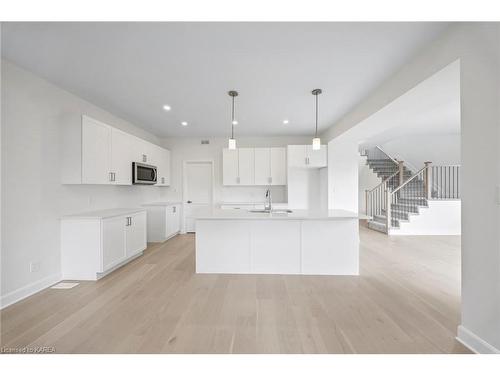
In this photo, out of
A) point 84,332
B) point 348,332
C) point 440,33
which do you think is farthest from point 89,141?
point 440,33

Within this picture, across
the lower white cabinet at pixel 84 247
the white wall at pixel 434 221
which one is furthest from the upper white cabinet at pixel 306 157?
the lower white cabinet at pixel 84 247

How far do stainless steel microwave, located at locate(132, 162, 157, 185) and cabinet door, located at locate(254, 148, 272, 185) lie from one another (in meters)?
2.43

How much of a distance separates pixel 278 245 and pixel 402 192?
575 cm

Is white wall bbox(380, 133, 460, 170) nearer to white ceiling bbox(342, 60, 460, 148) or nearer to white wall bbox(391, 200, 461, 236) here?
white ceiling bbox(342, 60, 460, 148)

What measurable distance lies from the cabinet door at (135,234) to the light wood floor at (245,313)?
52 centimetres

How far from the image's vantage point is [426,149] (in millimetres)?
7219

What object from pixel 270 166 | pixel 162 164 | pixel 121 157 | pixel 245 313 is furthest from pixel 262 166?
pixel 245 313

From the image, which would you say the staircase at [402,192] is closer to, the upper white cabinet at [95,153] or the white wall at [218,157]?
the white wall at [218,157]

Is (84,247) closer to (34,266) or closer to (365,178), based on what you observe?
(34,266)

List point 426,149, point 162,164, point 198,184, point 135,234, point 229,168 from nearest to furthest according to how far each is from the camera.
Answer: point 135,234 → point 162,164 → point 229,168 → point 198,184 → point 426,149

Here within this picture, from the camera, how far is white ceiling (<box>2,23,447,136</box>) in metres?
1.87

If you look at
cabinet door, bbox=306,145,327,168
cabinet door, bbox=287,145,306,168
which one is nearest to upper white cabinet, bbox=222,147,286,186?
cabinet door, bbox=287,145,306,168

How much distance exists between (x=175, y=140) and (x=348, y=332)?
18.9ft

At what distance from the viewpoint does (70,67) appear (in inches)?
97.9
